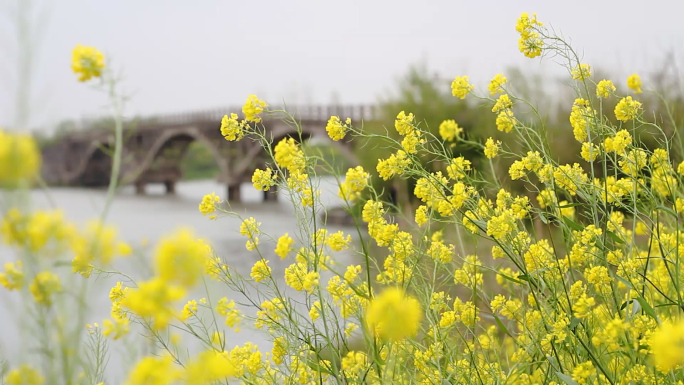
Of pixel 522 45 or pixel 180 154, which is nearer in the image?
pixel 522 45

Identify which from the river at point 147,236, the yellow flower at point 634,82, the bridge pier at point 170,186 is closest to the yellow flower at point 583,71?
the yellow flower at point 634,82

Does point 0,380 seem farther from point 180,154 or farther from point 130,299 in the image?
point 180,154

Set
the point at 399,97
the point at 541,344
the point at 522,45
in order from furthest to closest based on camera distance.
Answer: the point at 399,97 → the point at 522,45 → the point at 541,344

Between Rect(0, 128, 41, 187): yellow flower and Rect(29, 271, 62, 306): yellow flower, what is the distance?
20cm

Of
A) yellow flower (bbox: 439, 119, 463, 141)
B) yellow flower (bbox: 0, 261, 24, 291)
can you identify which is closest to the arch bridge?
yellow flower (bbox: 439, 119, 463, 141)

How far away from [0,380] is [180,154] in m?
41.5

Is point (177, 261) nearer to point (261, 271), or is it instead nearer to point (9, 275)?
point (9, 275)

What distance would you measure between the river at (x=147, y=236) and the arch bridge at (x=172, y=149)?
1713 mm

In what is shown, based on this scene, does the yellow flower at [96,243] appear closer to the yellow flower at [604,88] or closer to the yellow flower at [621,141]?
the yellow flower at [621,141]

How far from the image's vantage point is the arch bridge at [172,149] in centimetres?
2488

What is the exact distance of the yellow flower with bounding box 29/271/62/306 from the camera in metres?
1.08

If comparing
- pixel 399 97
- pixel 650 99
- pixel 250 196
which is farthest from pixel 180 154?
pixel 650 99

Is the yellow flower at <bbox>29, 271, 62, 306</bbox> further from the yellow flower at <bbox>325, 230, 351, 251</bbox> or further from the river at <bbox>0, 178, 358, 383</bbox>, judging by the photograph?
the yellow flower at <bbox>325, 230, 351, 251</bbox>

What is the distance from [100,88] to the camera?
1.30 m
